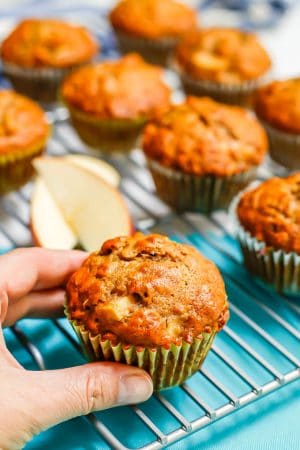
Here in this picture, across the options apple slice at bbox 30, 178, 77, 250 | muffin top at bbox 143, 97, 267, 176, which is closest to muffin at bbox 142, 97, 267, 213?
muffin top at bbox 143, 97, 267, 176

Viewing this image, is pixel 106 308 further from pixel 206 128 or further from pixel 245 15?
pixel 245 15

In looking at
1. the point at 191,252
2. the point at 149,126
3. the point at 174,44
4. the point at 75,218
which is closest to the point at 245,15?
the point at 174,44

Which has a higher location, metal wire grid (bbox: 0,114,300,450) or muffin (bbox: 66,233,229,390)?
muffin (bbox: 66,233,229,390)

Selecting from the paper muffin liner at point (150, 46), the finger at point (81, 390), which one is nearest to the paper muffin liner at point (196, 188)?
the finger at point (81, 390)

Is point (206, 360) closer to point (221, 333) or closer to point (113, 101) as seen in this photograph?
point (221, 333)

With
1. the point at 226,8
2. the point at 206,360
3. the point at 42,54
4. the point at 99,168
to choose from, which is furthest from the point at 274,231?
the point at 226,8

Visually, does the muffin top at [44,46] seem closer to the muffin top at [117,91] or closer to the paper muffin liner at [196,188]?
the muffin top at [117,91]

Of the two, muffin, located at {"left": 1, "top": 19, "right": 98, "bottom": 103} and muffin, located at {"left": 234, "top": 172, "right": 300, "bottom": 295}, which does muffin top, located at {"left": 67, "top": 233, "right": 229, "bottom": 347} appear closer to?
muffin, located at {"left": 234, "top": 172, "right": 300, "bottom": 295}
